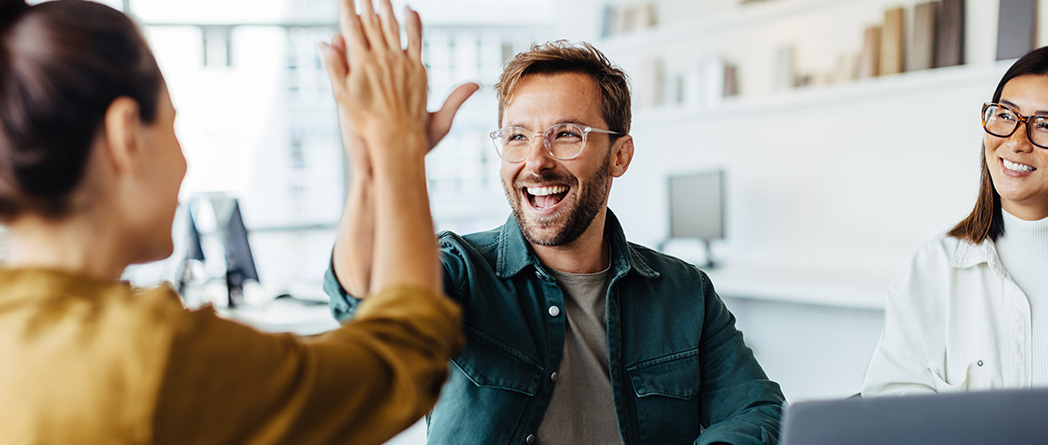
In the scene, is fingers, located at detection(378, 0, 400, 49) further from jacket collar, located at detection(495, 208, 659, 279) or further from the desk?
the desk

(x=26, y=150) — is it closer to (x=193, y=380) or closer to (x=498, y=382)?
(x=193, y=380)

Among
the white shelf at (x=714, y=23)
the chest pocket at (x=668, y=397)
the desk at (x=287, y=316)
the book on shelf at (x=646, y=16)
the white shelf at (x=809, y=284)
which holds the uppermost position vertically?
the book on shelf at (x=646, y=16)

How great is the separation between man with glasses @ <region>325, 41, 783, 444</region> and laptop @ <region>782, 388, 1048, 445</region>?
1.59 ft

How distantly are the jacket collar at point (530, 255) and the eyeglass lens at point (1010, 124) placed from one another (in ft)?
2.48

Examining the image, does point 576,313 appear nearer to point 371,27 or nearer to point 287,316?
point 371,27

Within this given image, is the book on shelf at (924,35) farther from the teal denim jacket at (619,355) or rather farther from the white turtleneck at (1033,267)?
the teal denim jacket at (619,355)

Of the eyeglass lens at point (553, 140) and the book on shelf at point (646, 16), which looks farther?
the book on shelf at point (646, 16)

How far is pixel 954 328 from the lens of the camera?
1685 millimetres

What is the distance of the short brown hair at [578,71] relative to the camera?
1708 mm

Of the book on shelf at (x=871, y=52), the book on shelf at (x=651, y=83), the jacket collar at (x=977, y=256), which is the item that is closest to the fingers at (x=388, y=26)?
the jacket collar at (x=977, y=256)

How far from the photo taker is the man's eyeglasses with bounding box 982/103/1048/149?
1.65 meters

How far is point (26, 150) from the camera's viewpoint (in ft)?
2.28

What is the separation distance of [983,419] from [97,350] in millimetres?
872

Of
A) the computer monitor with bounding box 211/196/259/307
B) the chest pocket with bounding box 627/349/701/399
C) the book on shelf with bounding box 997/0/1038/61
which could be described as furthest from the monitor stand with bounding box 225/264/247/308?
the book on shelf with bounding box 997/0/1038/61
